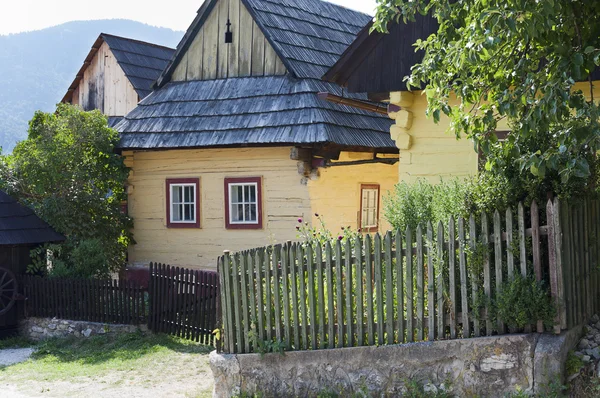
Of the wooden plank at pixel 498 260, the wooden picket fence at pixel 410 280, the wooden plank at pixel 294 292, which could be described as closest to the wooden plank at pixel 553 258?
the wooden picket fence at pixel 410 280

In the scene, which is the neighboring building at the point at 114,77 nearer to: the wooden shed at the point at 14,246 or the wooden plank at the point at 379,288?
the wooden shed at the point at 14,246

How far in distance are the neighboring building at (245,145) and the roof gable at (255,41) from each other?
28mm

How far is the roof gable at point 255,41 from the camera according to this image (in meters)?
16.8

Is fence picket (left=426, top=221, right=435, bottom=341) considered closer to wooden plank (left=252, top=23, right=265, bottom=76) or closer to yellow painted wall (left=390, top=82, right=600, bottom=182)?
yellow painted wall (left=390, top=82, right=600, bottom=182)

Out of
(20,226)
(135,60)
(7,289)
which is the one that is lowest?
(7,289)

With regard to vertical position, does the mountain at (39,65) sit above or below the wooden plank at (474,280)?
above

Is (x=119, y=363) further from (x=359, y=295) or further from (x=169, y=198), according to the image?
(x=169, y=198)

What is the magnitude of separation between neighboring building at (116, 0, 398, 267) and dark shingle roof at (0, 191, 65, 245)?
9.08 ft

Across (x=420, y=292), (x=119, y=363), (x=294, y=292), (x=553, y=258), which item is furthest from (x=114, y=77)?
(x=553, y=258)

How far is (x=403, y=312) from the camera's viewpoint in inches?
304

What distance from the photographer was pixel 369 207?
17.1 meters

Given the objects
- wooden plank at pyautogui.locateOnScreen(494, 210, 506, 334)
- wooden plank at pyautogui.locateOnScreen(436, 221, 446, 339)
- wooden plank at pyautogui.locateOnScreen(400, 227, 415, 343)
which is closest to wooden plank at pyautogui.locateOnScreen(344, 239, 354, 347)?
wooden plank at pyautogui.locateOnScreen(400, 227, 415, 343)

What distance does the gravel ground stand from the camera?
12091mm

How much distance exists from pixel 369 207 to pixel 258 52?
3.97 metres
